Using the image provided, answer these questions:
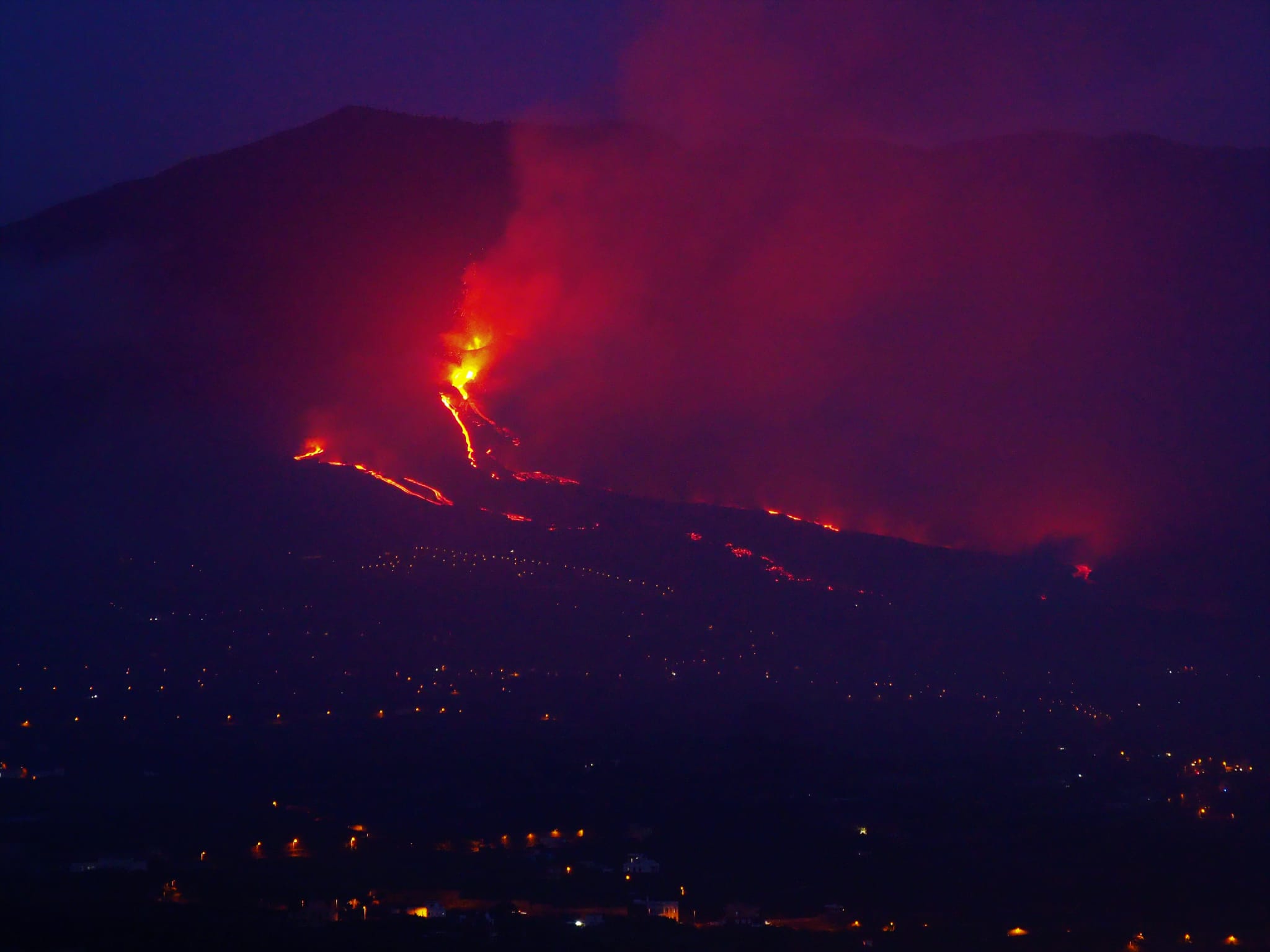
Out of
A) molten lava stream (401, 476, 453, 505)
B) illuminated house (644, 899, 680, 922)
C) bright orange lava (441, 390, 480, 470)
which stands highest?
bright orange lava (441, 390, 480, 470)

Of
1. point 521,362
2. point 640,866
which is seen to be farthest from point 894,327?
point 640,866

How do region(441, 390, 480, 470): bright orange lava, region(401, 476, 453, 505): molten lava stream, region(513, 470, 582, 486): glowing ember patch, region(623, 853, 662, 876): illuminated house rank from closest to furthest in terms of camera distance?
1. region(623, 853, 662, 876): illuminated house
2. region(401, 476, 453, 505): molten lava stream
3. region(513, 470, 582, 486): glowing ember patch
4. region(441, 390, 480, 470): bright orange lava

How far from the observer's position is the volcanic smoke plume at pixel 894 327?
2144 centimetres

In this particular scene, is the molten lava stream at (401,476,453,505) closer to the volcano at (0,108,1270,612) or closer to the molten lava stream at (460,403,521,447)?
the volcano at (0,108,1270,612)

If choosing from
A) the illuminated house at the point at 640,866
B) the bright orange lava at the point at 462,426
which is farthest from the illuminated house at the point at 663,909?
the bright orange lava at the point at 462,426

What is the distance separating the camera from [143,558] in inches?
741

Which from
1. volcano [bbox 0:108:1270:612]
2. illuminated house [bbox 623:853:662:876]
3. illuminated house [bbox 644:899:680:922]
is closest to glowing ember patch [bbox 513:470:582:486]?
volcano [bbox 0:108:1270:612]

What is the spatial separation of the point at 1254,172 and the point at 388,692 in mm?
22715

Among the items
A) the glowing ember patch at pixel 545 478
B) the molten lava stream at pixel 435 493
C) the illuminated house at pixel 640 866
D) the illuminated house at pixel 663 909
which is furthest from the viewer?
the glowing ember patch at pixel 545 478

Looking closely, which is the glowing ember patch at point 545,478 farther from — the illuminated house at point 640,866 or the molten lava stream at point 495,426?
the illuminated house at point 640,866

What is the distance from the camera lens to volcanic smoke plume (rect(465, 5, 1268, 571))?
844 inches

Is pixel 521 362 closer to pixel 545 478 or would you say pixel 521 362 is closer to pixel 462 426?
pixel 462 426

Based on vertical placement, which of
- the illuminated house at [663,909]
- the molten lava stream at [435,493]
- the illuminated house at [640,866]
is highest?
the molten lava stream at [435,493]

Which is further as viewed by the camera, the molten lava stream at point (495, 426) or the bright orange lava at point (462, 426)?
the molten lava stream at point (495, 426)
